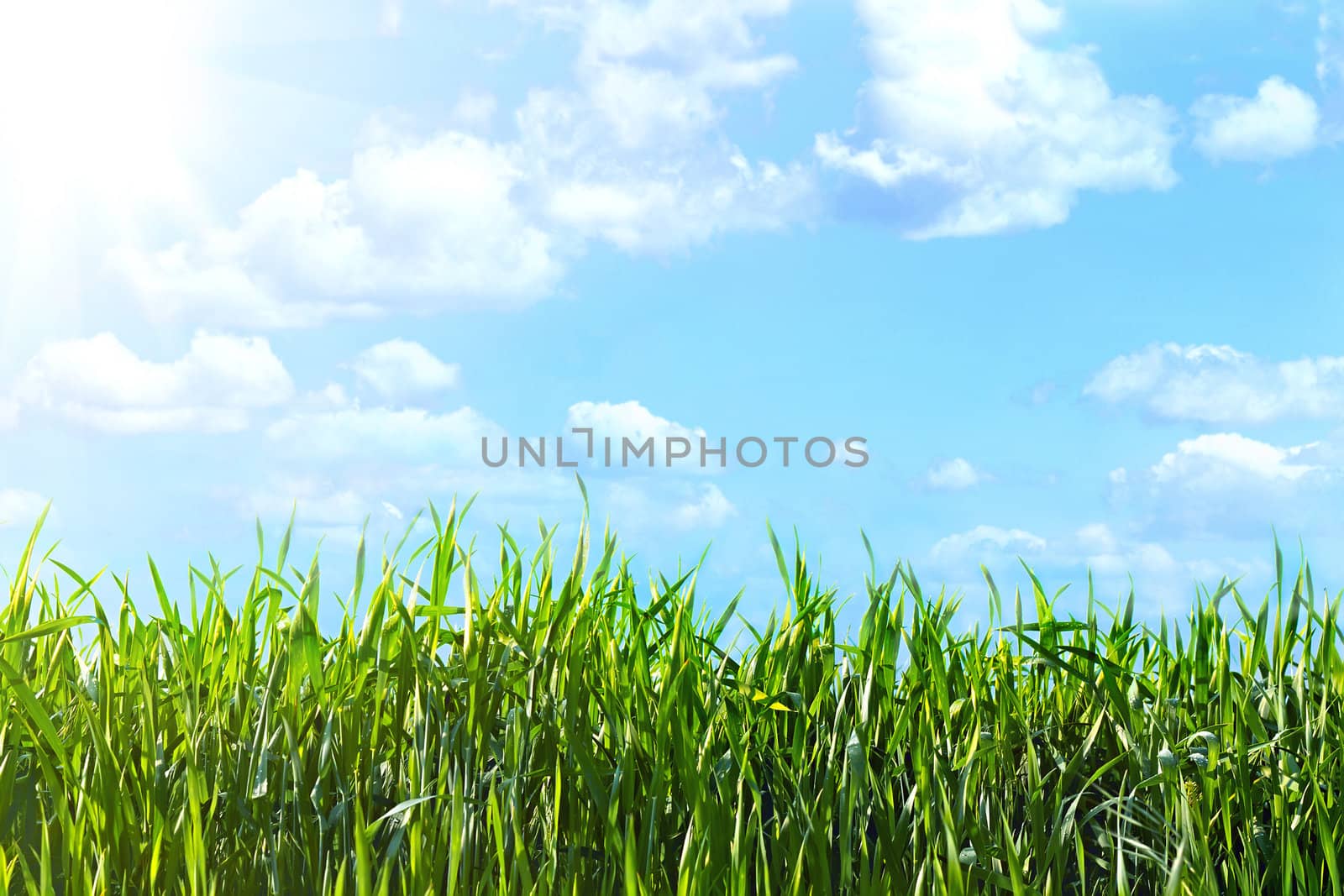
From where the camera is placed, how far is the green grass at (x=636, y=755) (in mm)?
2080

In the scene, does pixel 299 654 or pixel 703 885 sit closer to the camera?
pixel 703 885

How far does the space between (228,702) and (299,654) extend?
0.18 m

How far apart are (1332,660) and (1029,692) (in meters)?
0.67

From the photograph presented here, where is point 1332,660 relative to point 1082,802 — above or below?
above

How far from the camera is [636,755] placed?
2275 mm

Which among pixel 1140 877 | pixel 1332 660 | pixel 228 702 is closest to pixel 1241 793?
pixel 1140 877

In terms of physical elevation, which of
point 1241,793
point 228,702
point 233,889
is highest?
point 228,702

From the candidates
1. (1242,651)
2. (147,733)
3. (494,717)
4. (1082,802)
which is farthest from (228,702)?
(1242,651)

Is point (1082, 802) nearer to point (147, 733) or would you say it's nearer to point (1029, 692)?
point (1029, 692)

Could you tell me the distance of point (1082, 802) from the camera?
2455mm

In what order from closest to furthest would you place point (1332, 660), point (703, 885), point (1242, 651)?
point (703, 885) < point (1332, 660) < point (1242, 651)

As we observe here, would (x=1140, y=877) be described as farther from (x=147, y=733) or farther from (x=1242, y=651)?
(x=147, y=733)

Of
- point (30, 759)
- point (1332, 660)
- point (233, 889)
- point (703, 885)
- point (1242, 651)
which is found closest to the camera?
point (703, 885)

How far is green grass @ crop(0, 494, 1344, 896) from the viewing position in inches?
81.9
